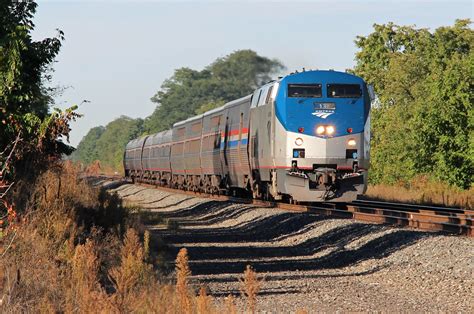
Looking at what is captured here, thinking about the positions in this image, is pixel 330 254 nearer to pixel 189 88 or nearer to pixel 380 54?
pixel 380 54

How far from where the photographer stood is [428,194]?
35094mm

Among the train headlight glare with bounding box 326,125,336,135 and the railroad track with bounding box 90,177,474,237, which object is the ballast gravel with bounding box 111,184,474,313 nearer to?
the railroad track with bounding box 90,177,474,237

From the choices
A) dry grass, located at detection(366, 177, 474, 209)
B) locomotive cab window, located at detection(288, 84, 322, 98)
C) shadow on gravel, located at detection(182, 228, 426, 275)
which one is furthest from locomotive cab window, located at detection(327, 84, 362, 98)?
dry grass, located at detection(366, 177, 474, 209)

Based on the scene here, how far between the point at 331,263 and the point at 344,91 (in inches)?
325

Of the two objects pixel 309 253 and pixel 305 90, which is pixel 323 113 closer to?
pixel 305 90

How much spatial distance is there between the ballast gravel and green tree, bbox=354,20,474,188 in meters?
17.3

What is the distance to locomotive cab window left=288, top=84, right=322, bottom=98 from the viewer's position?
76.4 ft

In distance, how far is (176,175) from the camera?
4766 cm

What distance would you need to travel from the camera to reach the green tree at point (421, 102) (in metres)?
40.5

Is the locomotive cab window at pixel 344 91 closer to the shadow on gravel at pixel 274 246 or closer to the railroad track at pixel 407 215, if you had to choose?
the railroad track at pixel 407 215

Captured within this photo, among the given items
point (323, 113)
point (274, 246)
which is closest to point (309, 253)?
point (274, 246)

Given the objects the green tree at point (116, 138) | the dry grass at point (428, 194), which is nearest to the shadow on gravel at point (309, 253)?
the dry grass at point (428, 194)

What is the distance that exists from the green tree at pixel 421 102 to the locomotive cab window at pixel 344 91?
45.8 feet

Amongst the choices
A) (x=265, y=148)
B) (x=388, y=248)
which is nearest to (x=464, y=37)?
(x=265, y=148)
